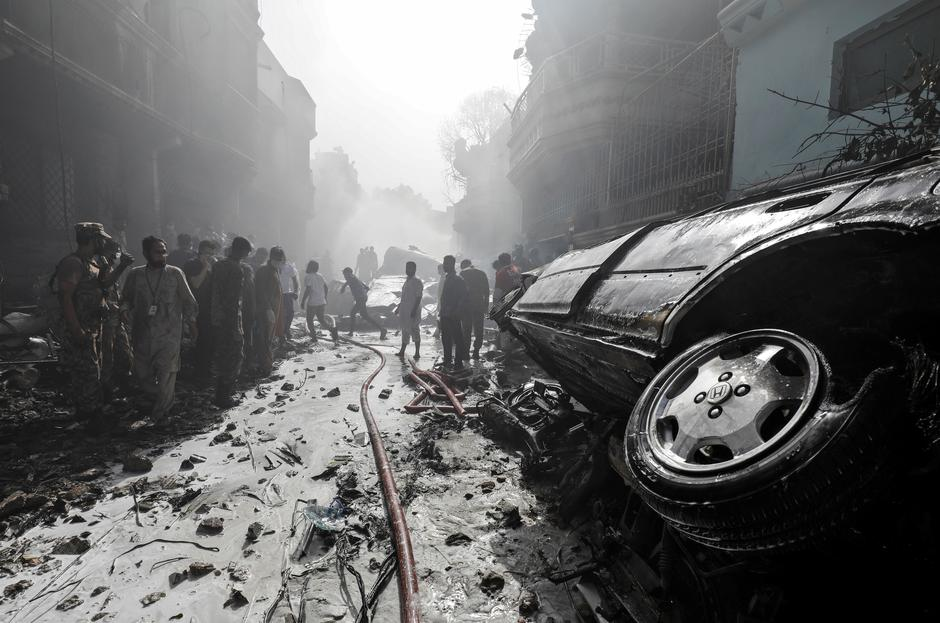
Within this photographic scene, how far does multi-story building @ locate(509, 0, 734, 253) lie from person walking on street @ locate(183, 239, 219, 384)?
793 cm

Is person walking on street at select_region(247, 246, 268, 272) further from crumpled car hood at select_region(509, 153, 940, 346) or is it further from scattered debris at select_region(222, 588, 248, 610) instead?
scattered debris at select_region(222, 588, 248, 610)

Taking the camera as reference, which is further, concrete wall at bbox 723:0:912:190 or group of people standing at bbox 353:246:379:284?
group of people standing at bbox 353:246:379:284

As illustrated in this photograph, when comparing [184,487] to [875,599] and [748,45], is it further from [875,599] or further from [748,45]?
[748,45]

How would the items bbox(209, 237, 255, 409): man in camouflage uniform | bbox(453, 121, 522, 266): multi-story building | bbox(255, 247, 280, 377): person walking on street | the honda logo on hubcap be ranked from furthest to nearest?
1. bbox(453, 121, 522, 266): multi-story building
2. bbox(255, 247, 280, 377): person walking on street
3. bbox(209, 237, 255, 409): man in camouflage uniform
4. the honda logo on hubcap

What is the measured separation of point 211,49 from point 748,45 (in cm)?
1682

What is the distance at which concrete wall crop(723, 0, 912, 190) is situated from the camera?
5.45 meters

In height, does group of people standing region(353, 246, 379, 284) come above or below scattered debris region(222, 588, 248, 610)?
above

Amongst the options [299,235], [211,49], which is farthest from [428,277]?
[211,49]

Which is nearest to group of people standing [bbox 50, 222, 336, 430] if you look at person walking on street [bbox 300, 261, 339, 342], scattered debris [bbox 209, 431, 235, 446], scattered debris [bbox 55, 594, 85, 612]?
scattered debris [bbox 209, 431, 235, 446]

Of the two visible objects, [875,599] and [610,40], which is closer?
[875,599]

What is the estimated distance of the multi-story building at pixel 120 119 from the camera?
796 cm

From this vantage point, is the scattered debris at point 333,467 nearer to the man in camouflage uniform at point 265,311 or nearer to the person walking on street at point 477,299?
the man in camouflage uniform at point 265,311

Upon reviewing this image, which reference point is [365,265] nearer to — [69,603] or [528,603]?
[69,603]

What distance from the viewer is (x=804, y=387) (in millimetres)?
1316
